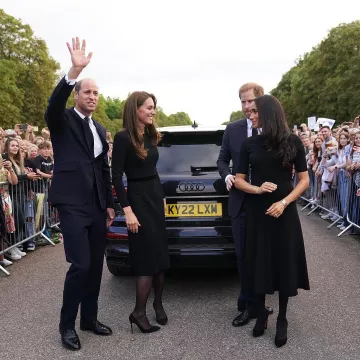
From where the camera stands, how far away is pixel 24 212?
25.7ft

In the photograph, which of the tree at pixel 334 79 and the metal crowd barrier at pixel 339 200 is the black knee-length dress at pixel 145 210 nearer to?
the metal crowd barrier at pixel 339 200

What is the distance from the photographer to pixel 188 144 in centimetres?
539

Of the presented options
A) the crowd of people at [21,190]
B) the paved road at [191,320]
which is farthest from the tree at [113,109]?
the paved road at [191,320]

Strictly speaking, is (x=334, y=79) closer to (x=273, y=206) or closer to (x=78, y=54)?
(x=273, y=206)

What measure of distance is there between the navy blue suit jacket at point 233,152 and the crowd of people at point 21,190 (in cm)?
360

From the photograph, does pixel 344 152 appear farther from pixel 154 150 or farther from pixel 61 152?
pixel 61 152

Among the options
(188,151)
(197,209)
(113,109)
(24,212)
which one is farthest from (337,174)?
(113,109)

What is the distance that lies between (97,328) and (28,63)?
150 feet

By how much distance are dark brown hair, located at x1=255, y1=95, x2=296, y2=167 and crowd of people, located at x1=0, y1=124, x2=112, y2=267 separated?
4.28 meters

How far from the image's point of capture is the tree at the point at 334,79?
146ft

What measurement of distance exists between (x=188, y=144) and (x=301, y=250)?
194cm

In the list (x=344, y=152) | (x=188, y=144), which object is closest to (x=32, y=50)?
(x=344, y=152)

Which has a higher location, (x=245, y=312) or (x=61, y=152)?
(x=61, y=152)

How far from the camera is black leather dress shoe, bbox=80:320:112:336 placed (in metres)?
4.22
